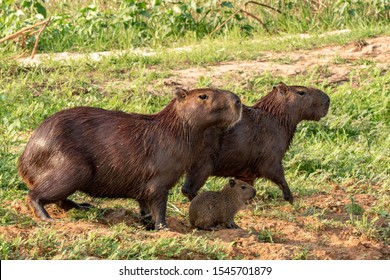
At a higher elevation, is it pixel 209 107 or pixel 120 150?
pixel 209 107

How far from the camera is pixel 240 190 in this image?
6.92 metres

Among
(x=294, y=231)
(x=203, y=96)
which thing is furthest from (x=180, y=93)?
(x=294, y=231)

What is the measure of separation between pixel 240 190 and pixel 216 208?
1.03 ft

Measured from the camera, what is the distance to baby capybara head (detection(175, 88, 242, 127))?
21.4 feet

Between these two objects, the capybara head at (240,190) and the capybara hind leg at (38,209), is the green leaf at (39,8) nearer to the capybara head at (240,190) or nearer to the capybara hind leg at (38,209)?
the capybara head at (240,190)

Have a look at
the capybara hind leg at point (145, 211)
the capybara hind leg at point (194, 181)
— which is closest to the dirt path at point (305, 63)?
the capybara hind leg at point (194, 181)

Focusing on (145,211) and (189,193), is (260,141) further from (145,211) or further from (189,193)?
(145,211)

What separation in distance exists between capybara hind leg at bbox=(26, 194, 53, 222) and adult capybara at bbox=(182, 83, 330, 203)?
→ 1.39 m

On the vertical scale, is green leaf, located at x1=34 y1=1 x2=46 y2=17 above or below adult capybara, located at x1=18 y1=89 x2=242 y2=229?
below

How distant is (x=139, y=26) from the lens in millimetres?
12750

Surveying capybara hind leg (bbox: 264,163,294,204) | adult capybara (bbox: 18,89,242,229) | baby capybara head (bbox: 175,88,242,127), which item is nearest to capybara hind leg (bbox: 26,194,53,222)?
adult capybara (bbox: 18,89,242,229)

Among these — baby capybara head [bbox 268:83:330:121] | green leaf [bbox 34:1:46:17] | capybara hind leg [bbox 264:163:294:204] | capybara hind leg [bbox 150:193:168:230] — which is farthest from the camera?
green leaf [bbox 34:1:46:17]

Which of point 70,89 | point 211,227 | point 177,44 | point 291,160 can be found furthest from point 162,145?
point 177,44

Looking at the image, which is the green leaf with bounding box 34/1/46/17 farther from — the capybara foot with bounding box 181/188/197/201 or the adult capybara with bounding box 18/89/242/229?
the adult capybara with bounding box 18/89/242/229
